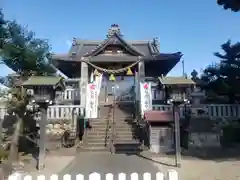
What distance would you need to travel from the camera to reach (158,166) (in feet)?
30.3

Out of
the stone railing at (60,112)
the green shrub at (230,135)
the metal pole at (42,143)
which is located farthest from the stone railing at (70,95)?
the green shrub at (230,135)

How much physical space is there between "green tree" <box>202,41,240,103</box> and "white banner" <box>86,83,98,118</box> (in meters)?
7.65

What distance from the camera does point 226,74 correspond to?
16.3 m

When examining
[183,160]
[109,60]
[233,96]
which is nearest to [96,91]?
[109,60]

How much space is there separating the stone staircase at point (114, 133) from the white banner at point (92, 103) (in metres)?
0.40

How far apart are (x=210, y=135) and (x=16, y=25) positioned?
14462 millimetres

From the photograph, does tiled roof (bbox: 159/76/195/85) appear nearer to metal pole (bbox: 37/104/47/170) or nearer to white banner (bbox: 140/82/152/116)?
metal pole (bbox: 37/104/47/170)

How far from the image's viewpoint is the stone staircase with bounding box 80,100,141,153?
40.0 ft

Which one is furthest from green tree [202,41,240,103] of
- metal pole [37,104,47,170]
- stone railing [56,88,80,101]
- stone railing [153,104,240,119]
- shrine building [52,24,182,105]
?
metal pole [37,104,47,170]

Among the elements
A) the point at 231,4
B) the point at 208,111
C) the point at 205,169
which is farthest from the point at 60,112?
the point at 231,4

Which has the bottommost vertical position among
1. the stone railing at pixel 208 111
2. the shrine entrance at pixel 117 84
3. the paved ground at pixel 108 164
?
the paved ground at pixel 108 164

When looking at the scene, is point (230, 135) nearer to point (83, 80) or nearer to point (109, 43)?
point (83, 80)

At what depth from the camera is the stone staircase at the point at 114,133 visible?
1220 cm

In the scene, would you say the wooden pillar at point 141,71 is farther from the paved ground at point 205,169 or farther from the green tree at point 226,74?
the paved ground at point 205,169
